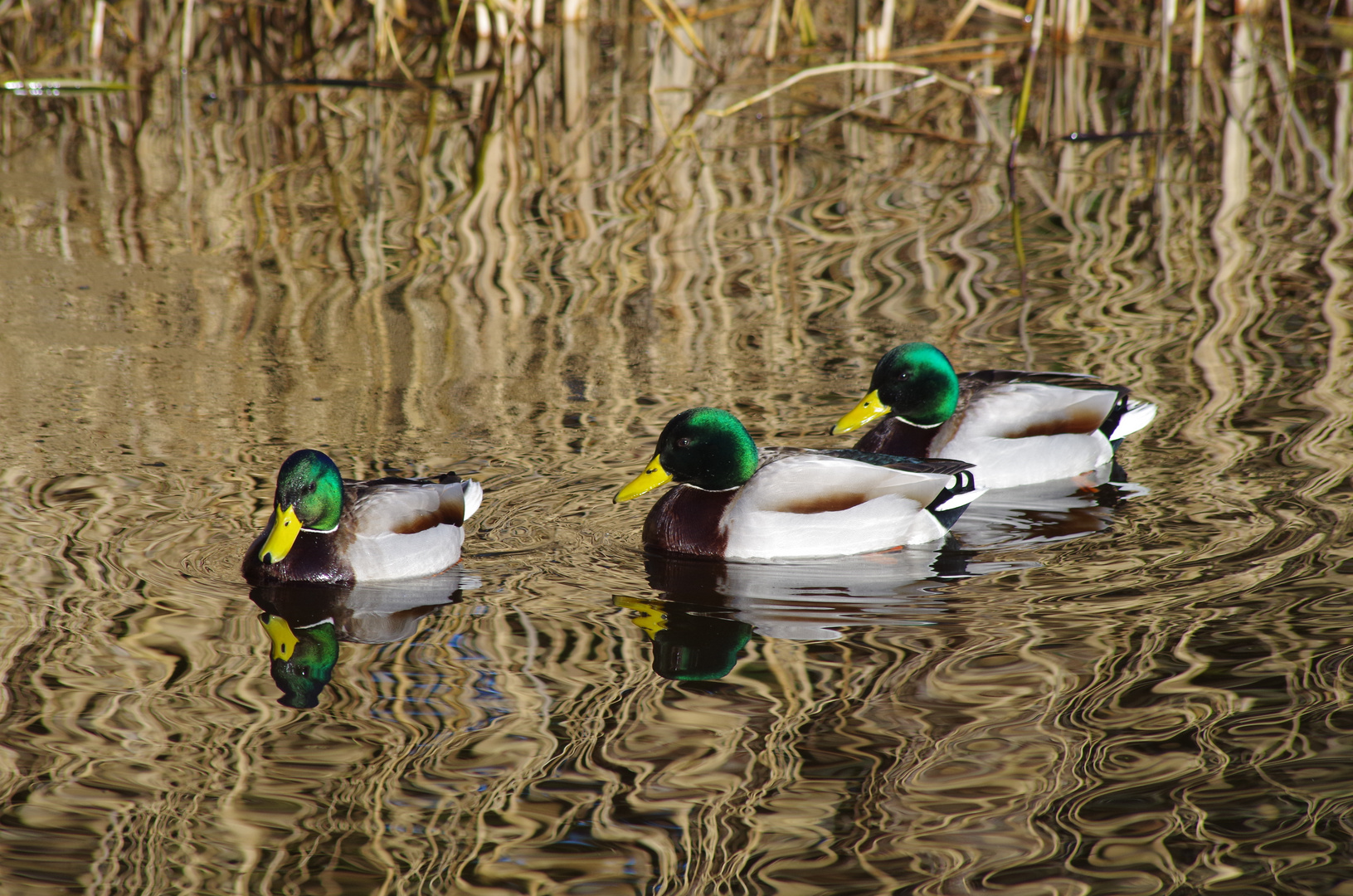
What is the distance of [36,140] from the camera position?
43.0ft

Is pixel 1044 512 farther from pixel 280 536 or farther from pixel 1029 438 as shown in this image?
pixel 280 536

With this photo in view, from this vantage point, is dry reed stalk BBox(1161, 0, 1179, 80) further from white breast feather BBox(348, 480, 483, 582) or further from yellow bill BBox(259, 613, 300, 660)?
yellow bill BBox(259, 613, 300, 660)

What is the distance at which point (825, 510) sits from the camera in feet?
20.1

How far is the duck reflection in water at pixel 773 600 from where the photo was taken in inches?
208

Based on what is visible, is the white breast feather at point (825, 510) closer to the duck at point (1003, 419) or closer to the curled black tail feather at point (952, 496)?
the curled black tail feather at point (952, 496)

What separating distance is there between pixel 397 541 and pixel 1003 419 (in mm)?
2784

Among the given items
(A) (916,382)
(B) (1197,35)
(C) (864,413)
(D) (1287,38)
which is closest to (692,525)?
(C) (864,413)

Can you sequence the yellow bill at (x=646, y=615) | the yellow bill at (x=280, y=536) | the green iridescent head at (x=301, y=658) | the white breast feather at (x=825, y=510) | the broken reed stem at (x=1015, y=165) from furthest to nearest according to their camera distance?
the broken reed stem at (x=1015, y=165), the white breast feather at (x=825, y=510), the yellow bill at (x=280, y=536), the yellow bill at (x=646, y=615), the green iridescent head at (x=301, y=658)

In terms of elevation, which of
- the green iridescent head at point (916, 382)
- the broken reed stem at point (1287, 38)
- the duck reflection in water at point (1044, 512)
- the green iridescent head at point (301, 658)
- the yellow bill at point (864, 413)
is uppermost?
the broken reed stem at point (1287, 38)

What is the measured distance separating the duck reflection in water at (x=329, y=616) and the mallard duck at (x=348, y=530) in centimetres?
5

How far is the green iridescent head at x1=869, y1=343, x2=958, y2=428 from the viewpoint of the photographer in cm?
690

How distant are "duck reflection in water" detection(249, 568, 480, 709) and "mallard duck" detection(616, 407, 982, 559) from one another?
895mm

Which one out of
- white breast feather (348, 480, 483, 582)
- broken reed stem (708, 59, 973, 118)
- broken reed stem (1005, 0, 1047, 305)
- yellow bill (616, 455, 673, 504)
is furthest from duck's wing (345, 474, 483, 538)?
broken reed stem (708, 59, 973, 118)

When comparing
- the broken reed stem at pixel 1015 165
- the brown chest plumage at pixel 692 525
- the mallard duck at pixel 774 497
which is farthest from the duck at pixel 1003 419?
the broken reed stem at pixel 1015 165
